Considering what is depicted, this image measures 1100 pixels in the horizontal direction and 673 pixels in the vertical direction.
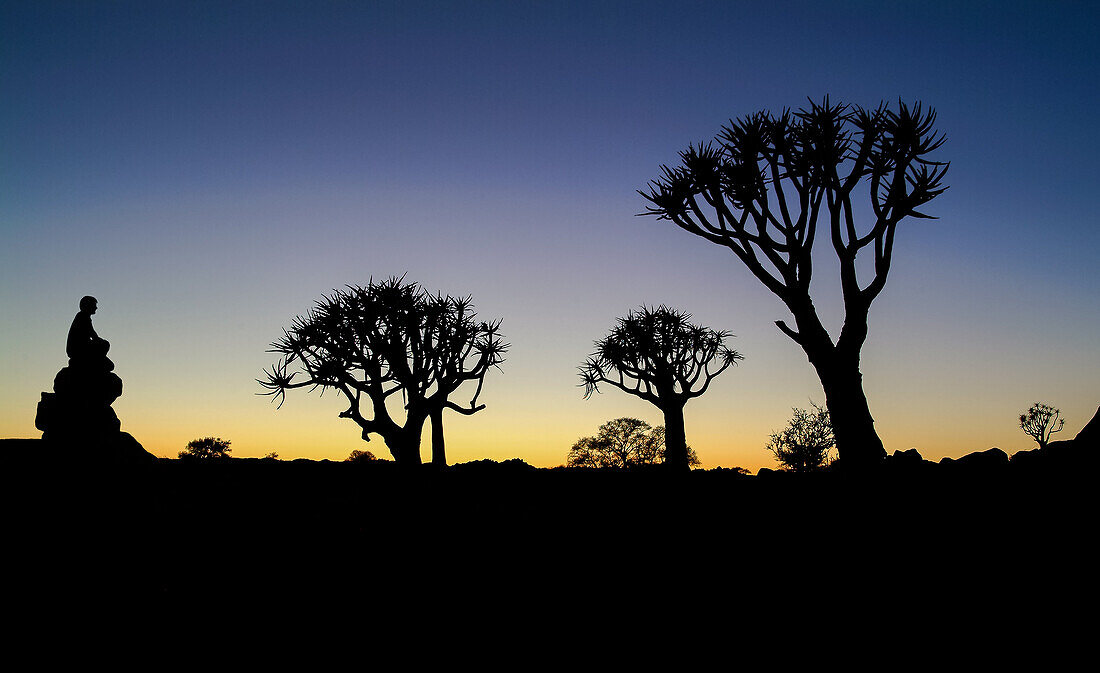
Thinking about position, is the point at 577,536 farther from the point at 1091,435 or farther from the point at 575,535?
the point at 1091,435

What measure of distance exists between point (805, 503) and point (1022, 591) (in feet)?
9.01

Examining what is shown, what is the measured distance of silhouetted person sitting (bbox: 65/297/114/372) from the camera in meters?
13.0

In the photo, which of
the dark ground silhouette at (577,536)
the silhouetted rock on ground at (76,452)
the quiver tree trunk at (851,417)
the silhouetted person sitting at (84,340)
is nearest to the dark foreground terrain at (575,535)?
the dark ground silhouette at (577,536)

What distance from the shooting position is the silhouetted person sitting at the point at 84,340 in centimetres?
1298

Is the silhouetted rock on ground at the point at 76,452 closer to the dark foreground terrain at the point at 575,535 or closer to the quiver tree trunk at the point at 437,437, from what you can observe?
the dark foreground terrain at the point at 575,535

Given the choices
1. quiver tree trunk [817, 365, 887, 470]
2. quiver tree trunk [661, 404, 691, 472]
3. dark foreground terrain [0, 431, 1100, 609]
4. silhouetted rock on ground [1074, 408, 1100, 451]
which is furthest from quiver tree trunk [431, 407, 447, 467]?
silhouetted rock on ground [1074, 408, 1100, 451]

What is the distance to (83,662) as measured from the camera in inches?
194

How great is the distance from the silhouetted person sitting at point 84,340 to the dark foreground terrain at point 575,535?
3.78 m

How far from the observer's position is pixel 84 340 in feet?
42.9

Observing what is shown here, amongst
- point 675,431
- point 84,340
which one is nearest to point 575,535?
point 84,340

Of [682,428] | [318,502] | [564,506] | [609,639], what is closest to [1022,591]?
[609,639]

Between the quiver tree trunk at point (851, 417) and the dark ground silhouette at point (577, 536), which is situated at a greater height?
the quiver tree trunk at point (851, 417)

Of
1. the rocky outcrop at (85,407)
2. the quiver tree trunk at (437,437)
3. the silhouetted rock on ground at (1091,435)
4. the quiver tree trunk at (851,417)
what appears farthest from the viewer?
the quiver tree trunk at (437,437)

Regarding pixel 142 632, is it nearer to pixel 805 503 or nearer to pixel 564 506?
pixel 564 506
